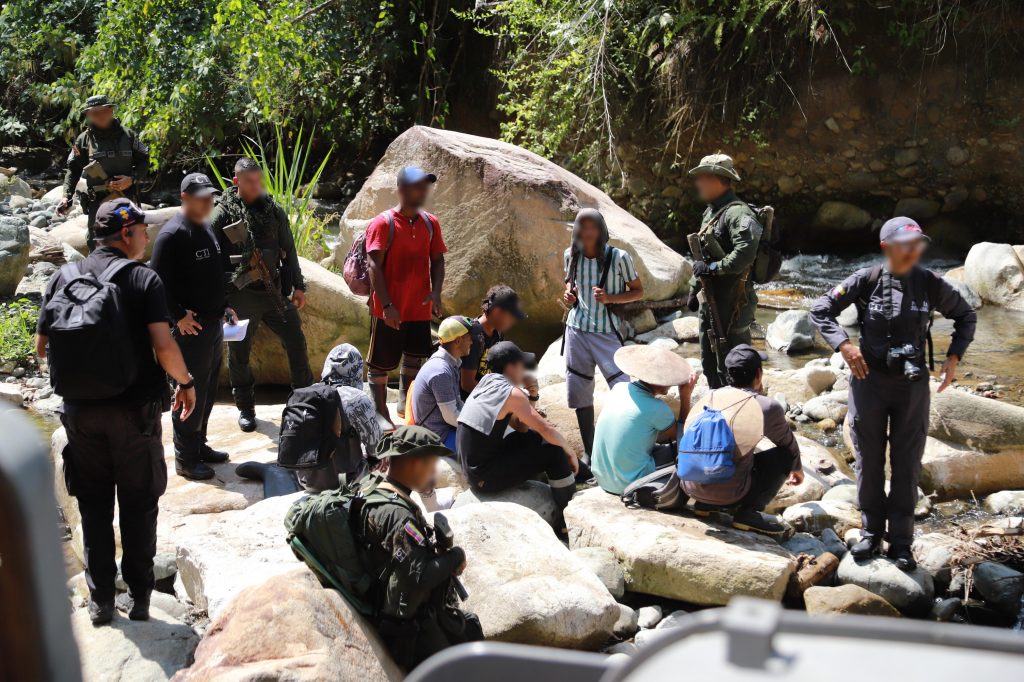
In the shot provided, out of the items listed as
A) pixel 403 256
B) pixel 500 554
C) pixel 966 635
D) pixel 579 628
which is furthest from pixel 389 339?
pixel 966 635

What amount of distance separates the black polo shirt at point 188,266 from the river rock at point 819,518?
10.8 ft

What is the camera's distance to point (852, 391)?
15.8 feet

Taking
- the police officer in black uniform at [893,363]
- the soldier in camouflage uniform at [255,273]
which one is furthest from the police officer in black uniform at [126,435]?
the police officer in black uniform at [893,363]

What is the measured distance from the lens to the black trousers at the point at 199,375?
17.0 ft

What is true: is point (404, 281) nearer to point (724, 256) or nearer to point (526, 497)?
point (526, 497)

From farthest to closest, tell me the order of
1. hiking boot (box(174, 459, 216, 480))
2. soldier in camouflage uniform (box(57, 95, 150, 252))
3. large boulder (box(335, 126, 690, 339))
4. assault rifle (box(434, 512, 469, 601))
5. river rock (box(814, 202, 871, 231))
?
river rock (box(814, 202, 871, 231)), large boulder (box(335, 126, 690, 339)), soldier in camouflage uniform (box(57, 95, 150, 252)), hiking boot (box(174, 459, 216, 480)), assault rifle (box(434, 512, 469, 601))

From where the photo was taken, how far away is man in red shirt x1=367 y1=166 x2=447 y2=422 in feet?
19.4

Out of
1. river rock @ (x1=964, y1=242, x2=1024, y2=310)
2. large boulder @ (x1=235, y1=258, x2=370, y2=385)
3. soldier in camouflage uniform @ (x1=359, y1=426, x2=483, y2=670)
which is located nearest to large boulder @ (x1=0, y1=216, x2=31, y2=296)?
large boulder @ (x1=235, y1=258, x2=370, y2=385)

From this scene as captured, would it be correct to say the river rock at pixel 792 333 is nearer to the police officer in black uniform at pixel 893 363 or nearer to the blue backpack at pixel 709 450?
the police officer in black uniform at pixel 893 363

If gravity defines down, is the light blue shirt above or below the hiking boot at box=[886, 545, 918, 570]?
above

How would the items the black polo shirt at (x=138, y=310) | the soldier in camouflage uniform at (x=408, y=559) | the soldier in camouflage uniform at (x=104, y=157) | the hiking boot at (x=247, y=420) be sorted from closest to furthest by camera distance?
the soldier in camouflage uniform at (x=408, y=559)
the black polo shirt at (x=138, y=310)
the hiking boot at (x=247, y=420)
the soldier in camouflage uniform at (x=104, y=157)

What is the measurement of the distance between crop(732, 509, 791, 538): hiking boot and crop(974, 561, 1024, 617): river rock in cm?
94

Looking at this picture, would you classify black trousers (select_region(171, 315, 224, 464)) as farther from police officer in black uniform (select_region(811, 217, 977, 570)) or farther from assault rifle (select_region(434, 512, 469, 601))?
police officer in black uniform (select_region(811, 217, 977, 570))

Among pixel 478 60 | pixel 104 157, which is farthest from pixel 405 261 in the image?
pixel 478 60
